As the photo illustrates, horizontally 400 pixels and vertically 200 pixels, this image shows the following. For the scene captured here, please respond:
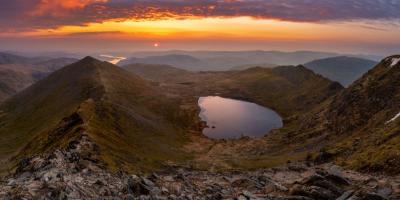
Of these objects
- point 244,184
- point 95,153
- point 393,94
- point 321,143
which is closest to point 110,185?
point 244,184

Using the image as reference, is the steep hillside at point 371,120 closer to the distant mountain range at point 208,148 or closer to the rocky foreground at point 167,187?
the distant mountain range at point 208,148

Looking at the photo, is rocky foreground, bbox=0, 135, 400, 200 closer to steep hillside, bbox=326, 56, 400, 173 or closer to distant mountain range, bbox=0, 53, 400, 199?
distant mountain range, bbox=0, 53, 400, 199

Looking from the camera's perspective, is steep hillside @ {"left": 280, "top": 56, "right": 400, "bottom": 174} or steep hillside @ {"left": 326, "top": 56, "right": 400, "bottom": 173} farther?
steep hillside @ {"left": 280, "top": 56, "right": 400, "bottom": 174}

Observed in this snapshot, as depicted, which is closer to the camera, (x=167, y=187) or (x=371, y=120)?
(x=167, y=187)

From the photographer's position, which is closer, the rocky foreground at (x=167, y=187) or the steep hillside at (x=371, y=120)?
the rocky foreground at (x=167, y=187)

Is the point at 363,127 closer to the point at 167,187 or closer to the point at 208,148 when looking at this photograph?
the point at 208,148

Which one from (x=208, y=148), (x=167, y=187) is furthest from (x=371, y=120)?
(x=167, y=187)

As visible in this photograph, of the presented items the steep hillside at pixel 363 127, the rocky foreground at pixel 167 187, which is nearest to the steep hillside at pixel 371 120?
the steep hillside at pixel 363 127

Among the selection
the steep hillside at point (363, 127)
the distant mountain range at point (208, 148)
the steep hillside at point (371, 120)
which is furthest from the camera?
the steep hillside at point (363, 127)

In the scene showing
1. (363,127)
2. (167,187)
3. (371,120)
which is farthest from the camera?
(371,120)

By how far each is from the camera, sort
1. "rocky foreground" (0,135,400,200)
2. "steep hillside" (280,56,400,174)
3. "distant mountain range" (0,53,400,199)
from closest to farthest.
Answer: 1. "rocky foreground" (0,135,400,200)
2. "distant mountain range" (0,53,400,199)
3. "steep hillside" (280,56,400,174)

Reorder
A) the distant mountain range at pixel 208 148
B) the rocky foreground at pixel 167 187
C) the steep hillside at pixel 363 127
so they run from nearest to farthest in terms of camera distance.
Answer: the rocky foreground at pixel 167 187, the distant mountain range at pixel 208 148, the steep hillside at pixel 363 127

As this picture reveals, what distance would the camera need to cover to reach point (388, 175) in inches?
2601

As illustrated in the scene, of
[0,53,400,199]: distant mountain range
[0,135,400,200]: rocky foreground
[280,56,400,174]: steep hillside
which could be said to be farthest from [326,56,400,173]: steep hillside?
[0,135,400,200]: rocky foreground
